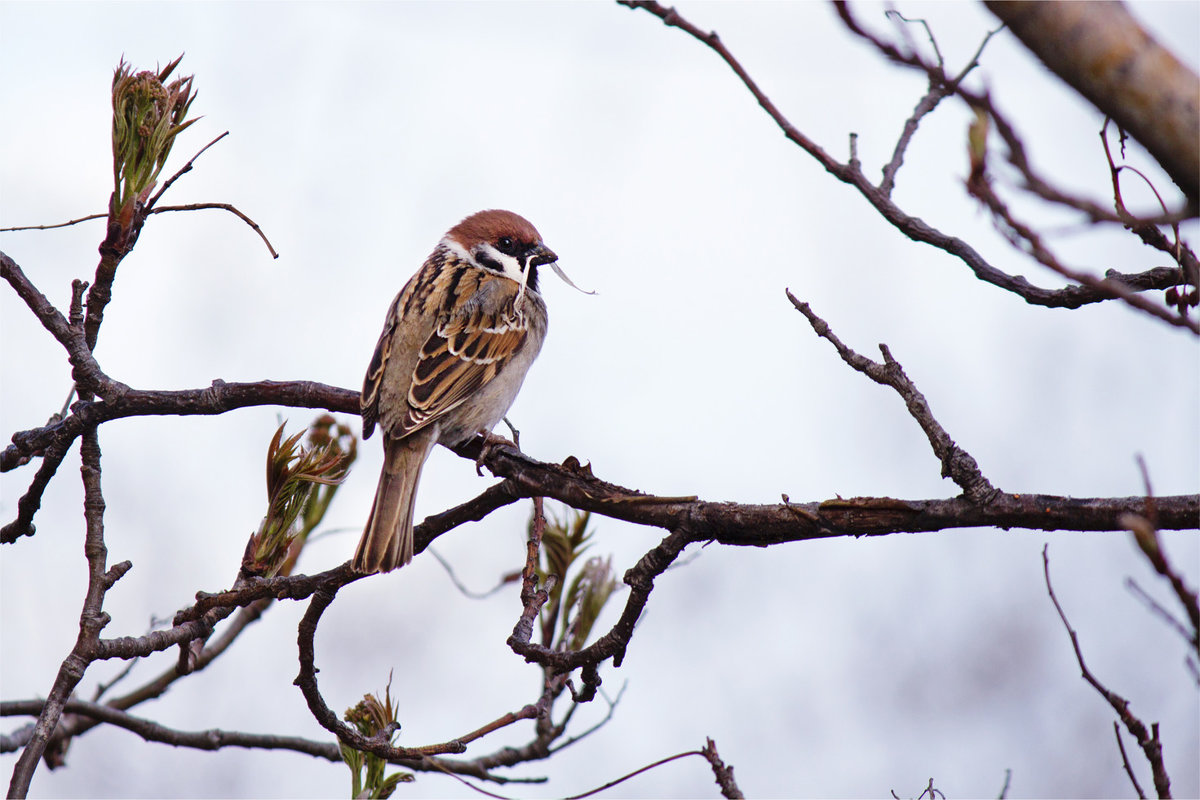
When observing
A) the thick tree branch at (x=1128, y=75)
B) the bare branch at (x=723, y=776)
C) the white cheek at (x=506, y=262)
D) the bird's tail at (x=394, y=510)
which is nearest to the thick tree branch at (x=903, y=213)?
the thick tree branch at (x=1128, y=75)

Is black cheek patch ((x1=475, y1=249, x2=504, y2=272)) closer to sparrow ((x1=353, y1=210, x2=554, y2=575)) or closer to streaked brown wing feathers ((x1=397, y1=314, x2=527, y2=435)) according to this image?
sparrow ((x1=353, y1=210, x2=554, y2=575))

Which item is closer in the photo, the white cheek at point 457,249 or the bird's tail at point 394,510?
the bird's tail at point 394,510

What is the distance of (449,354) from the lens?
4195 millimetres

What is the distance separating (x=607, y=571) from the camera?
11.3 ft

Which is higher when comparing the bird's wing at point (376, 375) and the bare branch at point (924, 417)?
the bird's wing at point (376, 375)

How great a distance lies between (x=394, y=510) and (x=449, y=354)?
0.89m

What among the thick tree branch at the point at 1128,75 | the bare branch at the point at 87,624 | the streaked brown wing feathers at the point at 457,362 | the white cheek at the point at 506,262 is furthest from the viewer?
the white cheek at the point at 506,262

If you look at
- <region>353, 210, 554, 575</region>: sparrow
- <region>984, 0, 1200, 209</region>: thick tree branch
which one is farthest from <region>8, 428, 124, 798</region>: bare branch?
<region>984, 0, 1200, 209</region>: thick tree branch

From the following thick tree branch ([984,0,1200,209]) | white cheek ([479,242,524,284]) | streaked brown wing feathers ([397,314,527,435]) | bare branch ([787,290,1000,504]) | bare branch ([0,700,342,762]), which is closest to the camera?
thick tree branch ([984,0,1200,209])

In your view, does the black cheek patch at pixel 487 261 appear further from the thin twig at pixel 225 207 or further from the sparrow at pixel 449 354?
the thin twig at pixel 225 207

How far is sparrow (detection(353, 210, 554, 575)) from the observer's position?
11.9ft

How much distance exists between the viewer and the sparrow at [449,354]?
364cm

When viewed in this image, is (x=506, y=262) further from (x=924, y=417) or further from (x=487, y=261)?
(x=924, y=417)

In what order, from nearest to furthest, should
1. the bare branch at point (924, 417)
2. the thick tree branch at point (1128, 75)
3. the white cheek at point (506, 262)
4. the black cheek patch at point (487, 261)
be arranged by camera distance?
the thick tree branch at point (1128, 75) → the bare branch at point (924, 417) → the white cheek at point (506, 262) → the black cheek patch at point (487, 261)
